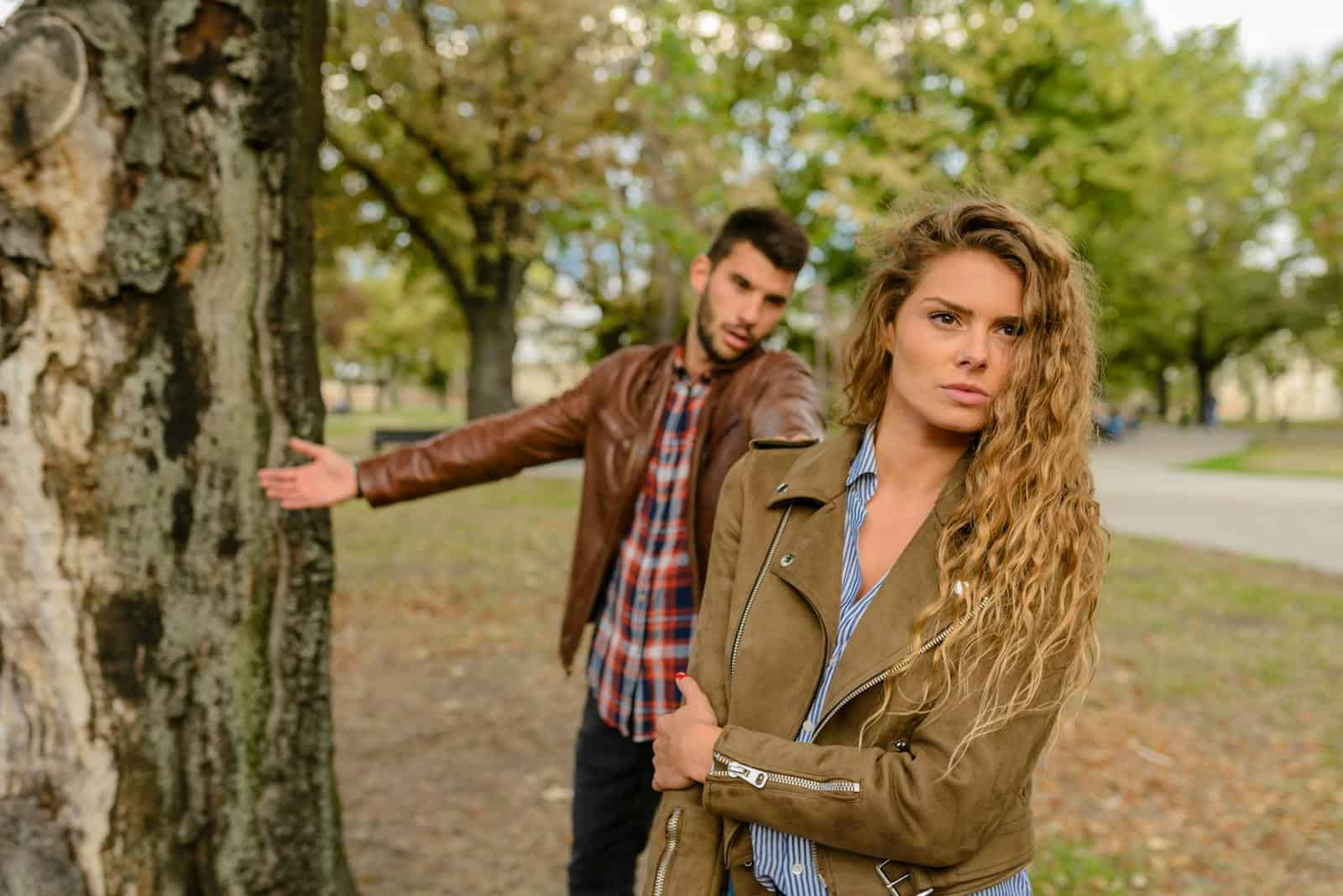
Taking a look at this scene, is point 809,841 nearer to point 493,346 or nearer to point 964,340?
point 964,340

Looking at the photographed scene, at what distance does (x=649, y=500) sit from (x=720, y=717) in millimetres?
999

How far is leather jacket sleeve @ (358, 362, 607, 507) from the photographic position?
284 centimetres

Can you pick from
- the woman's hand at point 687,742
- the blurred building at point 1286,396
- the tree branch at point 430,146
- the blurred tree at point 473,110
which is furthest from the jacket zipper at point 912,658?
the blurred building at point 1286,396

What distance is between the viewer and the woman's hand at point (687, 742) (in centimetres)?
168

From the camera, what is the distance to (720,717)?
1749 mm

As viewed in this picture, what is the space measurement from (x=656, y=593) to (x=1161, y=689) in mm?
4878

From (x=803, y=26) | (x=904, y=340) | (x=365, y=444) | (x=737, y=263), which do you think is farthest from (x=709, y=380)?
(x=365, y=444)

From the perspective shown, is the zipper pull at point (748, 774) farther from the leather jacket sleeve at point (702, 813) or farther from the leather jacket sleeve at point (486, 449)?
the leather jacket sleeve at point (486, 449)

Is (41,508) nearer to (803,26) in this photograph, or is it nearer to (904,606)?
(904,606)

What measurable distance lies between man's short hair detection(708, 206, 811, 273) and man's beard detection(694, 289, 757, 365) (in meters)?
0.17

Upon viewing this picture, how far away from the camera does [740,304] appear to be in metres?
2.63

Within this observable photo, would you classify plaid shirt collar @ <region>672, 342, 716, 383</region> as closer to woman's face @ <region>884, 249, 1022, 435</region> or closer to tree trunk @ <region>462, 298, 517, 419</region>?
woman's face @ <region>884, 249, 1022, 435</region>

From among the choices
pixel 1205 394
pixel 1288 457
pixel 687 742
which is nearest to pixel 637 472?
pixel 687 742

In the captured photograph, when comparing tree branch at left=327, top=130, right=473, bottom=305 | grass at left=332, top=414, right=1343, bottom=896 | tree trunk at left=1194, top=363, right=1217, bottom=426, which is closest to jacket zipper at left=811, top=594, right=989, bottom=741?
grass at left=332, top=414, right=1343, bottom=896
